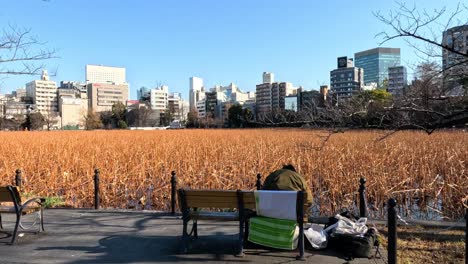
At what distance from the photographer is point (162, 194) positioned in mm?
11383

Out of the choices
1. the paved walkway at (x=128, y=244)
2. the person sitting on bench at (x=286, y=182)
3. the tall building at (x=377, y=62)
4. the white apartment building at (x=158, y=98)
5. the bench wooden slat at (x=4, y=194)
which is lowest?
the paved walkway at (x=128, y=244)

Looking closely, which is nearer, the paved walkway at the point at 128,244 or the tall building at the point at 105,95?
the paved walkway at the point at 128,244

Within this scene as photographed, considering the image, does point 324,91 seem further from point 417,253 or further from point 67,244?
point 67,244

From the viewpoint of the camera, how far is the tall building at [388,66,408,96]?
276 inches

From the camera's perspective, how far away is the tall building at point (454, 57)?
18.9 feet

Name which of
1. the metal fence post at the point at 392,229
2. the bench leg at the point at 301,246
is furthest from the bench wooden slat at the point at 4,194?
the metal fence post at the point at 392,229

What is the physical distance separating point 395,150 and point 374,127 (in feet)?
34.5

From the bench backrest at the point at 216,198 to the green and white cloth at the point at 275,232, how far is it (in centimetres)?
26

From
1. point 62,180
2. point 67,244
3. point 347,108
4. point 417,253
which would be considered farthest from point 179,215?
point 62,180

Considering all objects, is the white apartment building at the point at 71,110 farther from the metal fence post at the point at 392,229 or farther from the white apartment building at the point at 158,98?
the metal fence post at the point at 392,229

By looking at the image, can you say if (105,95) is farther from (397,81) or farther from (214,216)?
(214,216)

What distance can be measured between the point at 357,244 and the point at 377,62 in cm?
595

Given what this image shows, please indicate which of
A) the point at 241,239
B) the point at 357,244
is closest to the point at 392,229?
the point at 357,244

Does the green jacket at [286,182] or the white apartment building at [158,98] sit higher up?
the white apartment building at [158,98]
